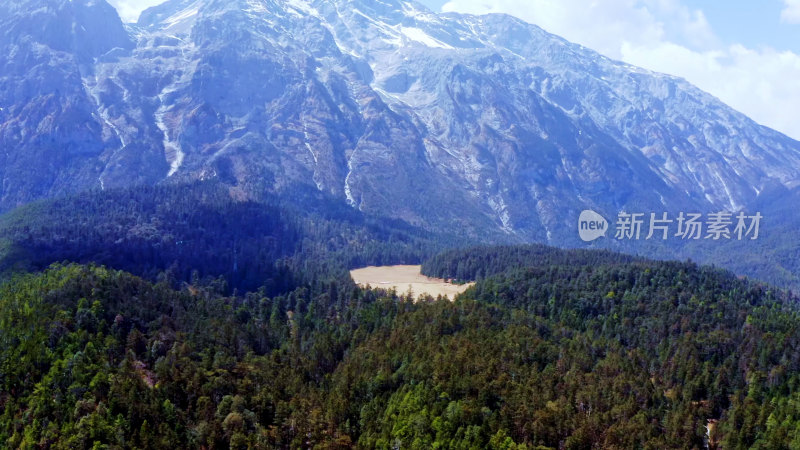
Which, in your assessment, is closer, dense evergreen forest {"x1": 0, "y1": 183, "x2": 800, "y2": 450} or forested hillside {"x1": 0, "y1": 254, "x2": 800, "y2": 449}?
dense evergreen forest {"x1": 0, "y1": 183, "x2": 800, "y2": 450}

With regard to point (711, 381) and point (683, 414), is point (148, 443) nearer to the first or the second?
point (683, 414)

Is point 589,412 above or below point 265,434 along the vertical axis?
above

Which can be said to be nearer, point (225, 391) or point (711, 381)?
point (225, 391)

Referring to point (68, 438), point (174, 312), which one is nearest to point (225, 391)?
point (68, 438)

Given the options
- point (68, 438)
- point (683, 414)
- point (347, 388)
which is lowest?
point (68, 438)

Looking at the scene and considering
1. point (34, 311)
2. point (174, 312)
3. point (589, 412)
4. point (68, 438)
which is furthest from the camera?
point (174, 312)

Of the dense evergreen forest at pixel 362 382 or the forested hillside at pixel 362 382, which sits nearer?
the dense evergreen forest at pixel 362 382

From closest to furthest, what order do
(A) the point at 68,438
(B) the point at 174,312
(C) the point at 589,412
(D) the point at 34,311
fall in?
(A) the point at 68,438, (C) the point at 589,412, (D) the point at 34,311, (B) the point at 174,312
